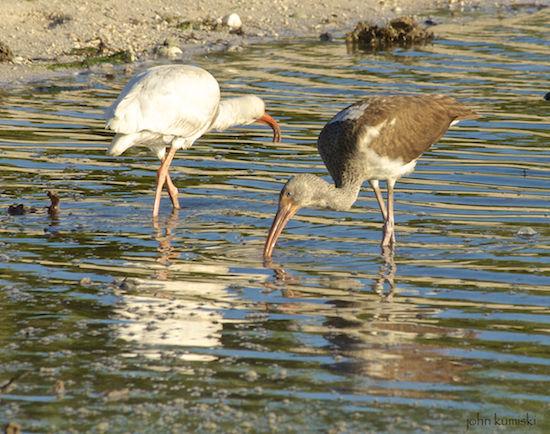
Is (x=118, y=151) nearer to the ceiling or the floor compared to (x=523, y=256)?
nearer to the ceiling

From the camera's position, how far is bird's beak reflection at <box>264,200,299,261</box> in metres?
6.78

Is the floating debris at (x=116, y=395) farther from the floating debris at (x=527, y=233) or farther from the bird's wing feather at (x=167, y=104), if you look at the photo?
the floating debris at (x=527, y=233)

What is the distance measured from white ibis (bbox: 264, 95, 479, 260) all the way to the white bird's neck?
213 cm

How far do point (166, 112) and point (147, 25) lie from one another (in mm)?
10695

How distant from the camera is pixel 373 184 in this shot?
7.80m

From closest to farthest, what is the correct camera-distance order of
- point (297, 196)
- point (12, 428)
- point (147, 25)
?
1. point (12, 428)
2. point (297, 196)
3. point (147, 25)

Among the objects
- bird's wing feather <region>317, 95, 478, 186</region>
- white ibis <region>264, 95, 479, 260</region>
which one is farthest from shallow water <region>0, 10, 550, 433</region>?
bird's wing feather <region>317, 95, 478, 186</region>

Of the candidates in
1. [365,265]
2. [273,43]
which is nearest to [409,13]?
[273,43]

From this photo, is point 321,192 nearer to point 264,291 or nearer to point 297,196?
point 297,196

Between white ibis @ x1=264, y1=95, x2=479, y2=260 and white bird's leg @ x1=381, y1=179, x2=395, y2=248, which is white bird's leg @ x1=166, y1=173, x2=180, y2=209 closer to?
white ibis @ x1=264, y1=95, x2=479, y2=260

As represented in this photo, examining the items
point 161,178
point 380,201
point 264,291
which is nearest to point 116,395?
point 264,291

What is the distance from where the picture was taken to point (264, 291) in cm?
586

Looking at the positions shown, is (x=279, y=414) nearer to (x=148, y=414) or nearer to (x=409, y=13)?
(x=148, y=414)

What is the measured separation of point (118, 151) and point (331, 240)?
2.13 metres
